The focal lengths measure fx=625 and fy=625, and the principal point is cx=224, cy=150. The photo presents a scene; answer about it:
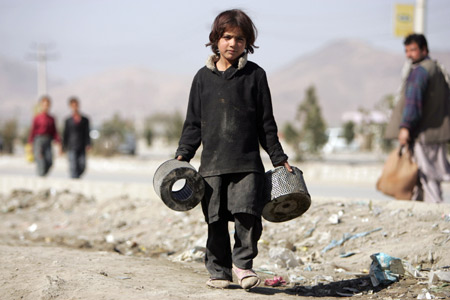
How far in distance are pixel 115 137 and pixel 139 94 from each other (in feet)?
468

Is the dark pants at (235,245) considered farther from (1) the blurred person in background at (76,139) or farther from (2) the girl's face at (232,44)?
(1) the blurred person in background at (76,139)

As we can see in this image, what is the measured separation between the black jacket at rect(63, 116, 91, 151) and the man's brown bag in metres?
6.65

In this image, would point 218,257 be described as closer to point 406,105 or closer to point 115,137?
point 406,105

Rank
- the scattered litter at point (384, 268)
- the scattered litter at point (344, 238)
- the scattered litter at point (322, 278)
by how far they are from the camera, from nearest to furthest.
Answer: the scattered litter at point (384, 268)
the scattered litter at point (322, 278)
the scattered litter at point (344, 238)

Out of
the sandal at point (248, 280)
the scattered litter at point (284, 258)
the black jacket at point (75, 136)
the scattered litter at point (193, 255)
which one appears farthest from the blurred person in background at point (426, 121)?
the black jacket at point (75, 136)

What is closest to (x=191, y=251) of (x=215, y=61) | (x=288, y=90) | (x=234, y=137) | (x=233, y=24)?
(x=234, y=137)

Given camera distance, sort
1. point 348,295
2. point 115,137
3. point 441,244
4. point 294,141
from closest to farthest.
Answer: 1. point 348,295
2. point 441,244
3. point 294,141
4. point 115,137

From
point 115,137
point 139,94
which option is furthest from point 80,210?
point 139,94

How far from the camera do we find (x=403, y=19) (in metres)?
13.5

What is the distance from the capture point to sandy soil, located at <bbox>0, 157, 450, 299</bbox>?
4.07m

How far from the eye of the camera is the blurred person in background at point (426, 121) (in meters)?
6.42

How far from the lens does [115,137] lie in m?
30.1

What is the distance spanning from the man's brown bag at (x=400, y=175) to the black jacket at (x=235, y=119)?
2736 millimetres

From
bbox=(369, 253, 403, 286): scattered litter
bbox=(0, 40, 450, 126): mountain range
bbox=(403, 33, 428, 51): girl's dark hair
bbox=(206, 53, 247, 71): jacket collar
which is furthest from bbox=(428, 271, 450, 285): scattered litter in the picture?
bbox=(0, 40, 450, 126): mountain range
